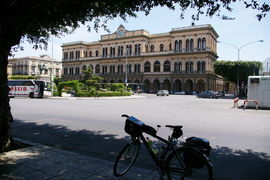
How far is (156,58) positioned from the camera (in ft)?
193

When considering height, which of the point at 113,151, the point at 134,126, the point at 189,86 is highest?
the point at 189,86

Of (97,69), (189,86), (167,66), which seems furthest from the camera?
(97,69)

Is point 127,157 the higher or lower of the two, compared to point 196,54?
lower

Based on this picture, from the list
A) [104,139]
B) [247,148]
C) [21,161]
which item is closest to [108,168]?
[21,161]

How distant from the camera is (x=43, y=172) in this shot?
151 inches

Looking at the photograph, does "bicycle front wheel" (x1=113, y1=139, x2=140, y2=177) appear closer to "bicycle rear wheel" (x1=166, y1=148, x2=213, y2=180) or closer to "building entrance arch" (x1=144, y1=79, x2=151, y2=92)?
"bicycle rear wheel" (x1=166, y1=148, x2=213, y2=180)

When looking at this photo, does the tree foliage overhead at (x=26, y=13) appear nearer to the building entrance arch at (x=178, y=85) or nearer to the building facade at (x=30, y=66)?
the building entrance arch at (x=178, y=85)

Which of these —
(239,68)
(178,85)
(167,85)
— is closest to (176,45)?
(178,85)

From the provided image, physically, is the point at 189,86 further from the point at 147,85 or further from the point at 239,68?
the point at 239,68

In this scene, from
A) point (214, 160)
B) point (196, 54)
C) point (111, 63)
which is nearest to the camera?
point (214, 160)

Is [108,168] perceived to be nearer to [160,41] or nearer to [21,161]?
[21,161]

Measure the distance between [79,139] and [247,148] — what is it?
4.99 metres

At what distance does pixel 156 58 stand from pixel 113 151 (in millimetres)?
54887

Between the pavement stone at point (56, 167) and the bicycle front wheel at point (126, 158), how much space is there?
0.11m
